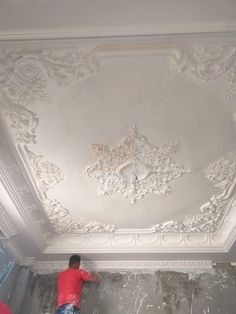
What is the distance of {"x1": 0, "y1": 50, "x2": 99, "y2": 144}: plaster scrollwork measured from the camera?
1621mm

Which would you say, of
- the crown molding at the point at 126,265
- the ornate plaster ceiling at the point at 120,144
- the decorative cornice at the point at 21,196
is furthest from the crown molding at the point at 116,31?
the crown molding at the point at 126,265

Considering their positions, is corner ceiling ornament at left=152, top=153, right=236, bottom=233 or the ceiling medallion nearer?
the ceiling medallion

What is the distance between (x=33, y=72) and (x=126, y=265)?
2.47 meters

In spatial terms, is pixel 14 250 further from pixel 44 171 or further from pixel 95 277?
pixel 44 171

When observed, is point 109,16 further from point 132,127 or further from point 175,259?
point 175,259

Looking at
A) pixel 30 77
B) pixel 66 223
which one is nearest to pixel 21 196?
pixel 66 223

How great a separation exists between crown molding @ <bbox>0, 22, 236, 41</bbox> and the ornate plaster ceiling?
5 centimetres

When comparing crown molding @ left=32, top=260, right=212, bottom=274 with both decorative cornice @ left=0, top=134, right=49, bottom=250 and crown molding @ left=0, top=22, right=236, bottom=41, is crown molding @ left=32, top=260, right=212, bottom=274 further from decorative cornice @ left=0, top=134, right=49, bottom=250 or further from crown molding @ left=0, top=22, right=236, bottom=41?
crown molding @ left=0, top=22, right=236, bottom=41

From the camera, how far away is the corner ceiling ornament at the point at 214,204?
7.40 feet

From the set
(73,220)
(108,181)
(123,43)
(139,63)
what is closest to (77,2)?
(123,43)

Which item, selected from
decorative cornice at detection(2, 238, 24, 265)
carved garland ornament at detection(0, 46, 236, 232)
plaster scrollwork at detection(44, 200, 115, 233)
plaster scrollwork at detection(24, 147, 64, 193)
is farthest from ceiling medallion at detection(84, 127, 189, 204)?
decorative cornice at detection(2, 238, 24, 265)

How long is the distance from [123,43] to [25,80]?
2.21 feet

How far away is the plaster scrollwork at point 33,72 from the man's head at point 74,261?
6.24 feet

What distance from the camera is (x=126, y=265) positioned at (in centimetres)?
323
